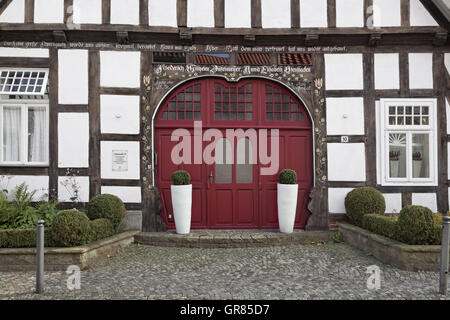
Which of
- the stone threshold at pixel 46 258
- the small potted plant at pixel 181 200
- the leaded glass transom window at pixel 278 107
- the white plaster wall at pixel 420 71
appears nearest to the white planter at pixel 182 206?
the small potted plant at pixel 181 200

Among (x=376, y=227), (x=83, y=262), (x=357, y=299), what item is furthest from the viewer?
(x=376, y=227)

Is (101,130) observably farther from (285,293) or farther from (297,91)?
(285,293)

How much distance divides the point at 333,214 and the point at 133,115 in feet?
15.6

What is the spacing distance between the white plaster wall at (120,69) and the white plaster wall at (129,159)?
1246 mm

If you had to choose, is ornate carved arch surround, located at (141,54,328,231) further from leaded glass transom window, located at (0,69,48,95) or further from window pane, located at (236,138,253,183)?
leaded glass transom window, located at (0,69,48,95)

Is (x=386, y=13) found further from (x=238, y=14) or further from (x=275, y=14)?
(x=238, y=14)

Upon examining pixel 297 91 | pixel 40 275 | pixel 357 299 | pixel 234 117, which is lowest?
pixel 357 299

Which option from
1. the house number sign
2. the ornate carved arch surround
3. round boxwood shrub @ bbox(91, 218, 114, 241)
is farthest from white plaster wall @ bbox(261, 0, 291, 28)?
round boxwood shrub @ bbox(91, 218, 114, 241)

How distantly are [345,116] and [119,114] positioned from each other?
190 inches

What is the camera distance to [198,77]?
7391mm

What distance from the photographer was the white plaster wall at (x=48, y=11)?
7207 millimetres

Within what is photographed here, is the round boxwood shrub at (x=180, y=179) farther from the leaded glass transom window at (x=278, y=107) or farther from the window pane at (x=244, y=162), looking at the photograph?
the leaded glass transom window at (x=278, y=107)

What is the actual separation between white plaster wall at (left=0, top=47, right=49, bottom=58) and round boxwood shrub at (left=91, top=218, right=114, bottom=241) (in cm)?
380

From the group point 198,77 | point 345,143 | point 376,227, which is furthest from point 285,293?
point 198,77
